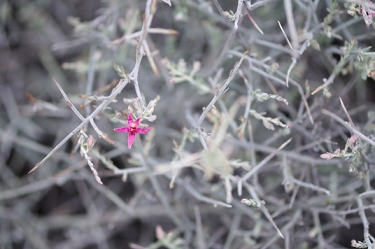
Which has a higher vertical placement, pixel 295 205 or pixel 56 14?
pixel 56 14

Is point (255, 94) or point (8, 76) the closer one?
point (255, 94)

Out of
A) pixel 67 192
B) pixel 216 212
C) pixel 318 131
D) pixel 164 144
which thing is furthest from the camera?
pixel 67 192

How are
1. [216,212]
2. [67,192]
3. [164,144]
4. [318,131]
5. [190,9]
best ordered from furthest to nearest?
[67,192]
[164,144]
[216,212]
[190,9]
[318,131]

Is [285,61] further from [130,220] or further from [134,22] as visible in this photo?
[130,220]

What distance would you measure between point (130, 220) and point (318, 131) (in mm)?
1424

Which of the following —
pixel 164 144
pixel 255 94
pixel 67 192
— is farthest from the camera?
pixel 67 192

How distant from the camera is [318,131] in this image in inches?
75.4

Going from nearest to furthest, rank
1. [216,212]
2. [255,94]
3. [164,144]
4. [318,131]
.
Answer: [255,94] < [318,131] < [216,212] < [164,144]

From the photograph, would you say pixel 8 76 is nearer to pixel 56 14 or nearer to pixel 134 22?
pixel 56 14

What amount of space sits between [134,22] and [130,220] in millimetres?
1374

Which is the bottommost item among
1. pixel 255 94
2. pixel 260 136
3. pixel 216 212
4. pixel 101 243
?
pixel 101 243

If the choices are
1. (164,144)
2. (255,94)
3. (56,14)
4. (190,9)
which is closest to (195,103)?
(164,144)

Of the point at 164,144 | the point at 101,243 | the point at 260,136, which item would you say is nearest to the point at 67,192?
the point at 101,243

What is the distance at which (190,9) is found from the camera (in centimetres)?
224
